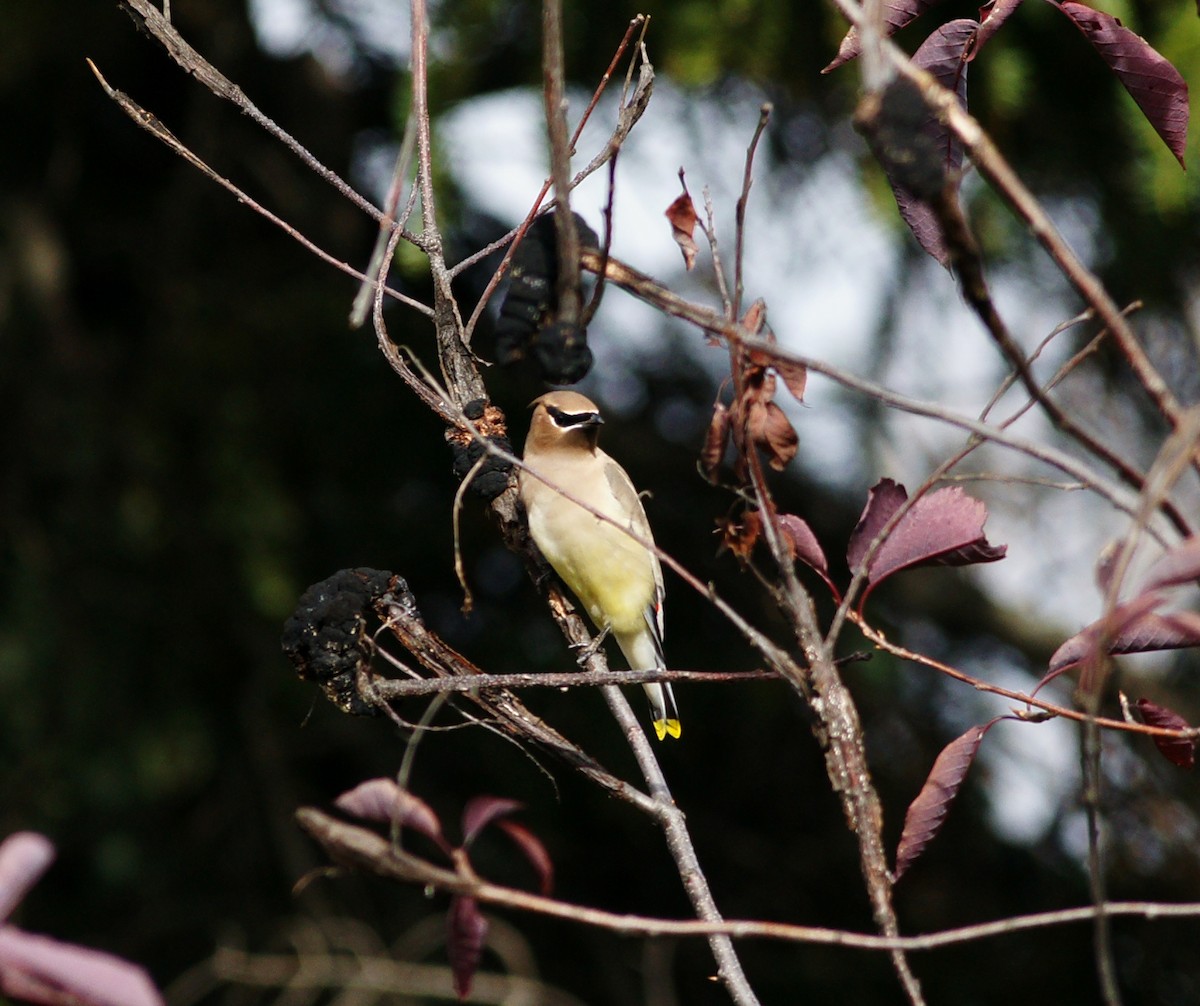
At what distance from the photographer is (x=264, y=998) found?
13.7 ft

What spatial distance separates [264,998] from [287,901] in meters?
0.33

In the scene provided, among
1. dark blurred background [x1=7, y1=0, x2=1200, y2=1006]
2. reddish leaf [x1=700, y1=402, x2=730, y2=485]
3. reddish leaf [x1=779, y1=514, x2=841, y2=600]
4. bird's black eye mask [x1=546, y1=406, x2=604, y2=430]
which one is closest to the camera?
reddish leaf [x1=700, y1=402, x2=730, y2=485]

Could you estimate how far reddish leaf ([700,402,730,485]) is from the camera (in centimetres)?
119

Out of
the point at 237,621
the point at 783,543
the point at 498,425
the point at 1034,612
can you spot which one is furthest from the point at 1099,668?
the point at 1034,612

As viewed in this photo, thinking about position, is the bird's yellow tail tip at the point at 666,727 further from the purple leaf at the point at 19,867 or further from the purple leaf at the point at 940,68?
the purple leaf at the point at 19,867

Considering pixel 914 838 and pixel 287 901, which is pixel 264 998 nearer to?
pixel 287 901

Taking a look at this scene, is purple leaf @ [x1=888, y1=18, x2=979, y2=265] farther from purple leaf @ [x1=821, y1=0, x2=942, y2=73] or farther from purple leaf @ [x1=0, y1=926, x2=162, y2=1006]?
purple leaf @ [x1=0, y1=926, x2=162, y2=1006]

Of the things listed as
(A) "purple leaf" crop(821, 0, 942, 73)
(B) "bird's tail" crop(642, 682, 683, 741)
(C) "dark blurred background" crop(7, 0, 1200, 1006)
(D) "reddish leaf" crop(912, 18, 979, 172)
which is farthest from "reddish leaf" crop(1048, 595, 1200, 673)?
(C) "dark blurred background" crop(7, 0, 1200, 1006)

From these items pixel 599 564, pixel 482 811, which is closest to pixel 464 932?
pixel 482 811

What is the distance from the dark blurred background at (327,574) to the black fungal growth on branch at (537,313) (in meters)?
2.26

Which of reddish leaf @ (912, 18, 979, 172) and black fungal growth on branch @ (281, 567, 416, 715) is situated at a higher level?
reddish leaf @ (912, 18, 979, 172)

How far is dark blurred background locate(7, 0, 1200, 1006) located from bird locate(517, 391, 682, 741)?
24.0 inches

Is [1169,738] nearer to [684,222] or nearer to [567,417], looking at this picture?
[684,222]

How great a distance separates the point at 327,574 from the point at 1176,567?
3550 millimetres
